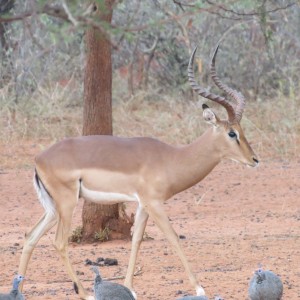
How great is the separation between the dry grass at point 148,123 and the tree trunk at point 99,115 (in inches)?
197

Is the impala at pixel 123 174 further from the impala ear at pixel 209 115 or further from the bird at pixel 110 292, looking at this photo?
the bird at pixel 110 292

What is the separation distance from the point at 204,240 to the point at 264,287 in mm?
3527

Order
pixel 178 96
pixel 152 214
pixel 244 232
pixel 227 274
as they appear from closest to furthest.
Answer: pixel 152 214, pixel 227 274, pixel 244 232, pixel 178 96

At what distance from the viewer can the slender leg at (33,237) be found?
25.4 feet

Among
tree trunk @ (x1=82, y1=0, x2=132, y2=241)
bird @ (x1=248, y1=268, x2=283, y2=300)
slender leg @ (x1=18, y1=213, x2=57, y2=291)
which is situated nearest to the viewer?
bird @ (x1=248, y1=268, x2=283, y2=300)

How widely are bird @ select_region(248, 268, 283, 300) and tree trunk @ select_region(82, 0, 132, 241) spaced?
3433 millimetres

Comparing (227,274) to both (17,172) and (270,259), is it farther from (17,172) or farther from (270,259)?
(17,172)

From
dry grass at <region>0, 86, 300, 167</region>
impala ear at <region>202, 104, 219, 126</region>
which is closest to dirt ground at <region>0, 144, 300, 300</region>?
dry grass at <region>0, 86, 300, 167</region>

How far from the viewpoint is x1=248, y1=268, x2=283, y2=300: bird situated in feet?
22.1

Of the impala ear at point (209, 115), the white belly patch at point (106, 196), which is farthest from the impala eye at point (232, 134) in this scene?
the white belly patch at point (106, 196)

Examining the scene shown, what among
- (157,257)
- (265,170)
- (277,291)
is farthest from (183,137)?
(277,291)

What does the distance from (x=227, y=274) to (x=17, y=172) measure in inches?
261

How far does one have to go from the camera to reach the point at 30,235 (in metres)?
7.80

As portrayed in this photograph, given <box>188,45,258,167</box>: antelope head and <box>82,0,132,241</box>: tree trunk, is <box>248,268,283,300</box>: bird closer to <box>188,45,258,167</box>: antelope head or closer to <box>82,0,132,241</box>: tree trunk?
<box>188,45,258,167</box>: antelope head
